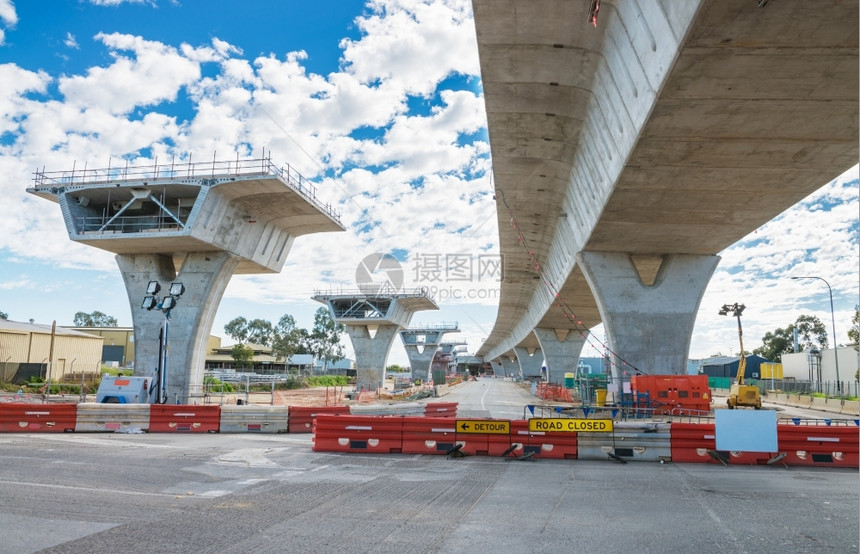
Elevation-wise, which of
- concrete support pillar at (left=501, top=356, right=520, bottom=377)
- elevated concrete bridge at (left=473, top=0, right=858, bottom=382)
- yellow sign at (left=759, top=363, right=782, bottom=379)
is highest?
elevated concrete bridge at (left=473, top=0, right=858, bottom=382)

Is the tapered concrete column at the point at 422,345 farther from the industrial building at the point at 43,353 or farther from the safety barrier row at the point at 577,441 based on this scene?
the safety barrier row at the point at 577,441

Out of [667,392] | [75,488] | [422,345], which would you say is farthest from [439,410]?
[422,345]

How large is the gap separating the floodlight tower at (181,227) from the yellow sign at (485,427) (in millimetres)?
18311

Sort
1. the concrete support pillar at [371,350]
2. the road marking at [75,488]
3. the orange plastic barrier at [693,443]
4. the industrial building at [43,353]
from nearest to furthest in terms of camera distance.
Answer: the road marking at [75,488] → the orange plastic barrier at [693,443] → the industrial building at [43,353] → the concrete support pillar at [371,350]

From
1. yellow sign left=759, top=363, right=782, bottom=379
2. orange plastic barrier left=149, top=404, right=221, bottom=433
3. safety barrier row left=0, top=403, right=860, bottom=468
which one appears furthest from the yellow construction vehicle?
yellow sign left=759, top=363, right=782, bottom=379

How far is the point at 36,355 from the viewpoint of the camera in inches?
2020

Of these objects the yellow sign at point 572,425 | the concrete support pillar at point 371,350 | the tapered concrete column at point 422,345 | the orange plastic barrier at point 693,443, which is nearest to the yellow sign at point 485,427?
the yellow sign at point 572,425

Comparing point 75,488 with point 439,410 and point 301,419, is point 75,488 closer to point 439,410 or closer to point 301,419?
point 301,419

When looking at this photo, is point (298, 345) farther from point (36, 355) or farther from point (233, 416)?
point (233, 416)

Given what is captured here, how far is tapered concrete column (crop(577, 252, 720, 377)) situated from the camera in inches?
971

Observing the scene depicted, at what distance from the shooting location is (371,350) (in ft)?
219

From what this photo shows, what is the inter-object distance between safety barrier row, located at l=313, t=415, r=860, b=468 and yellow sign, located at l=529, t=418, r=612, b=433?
0.33 feet

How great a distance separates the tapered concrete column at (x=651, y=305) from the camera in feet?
80.9

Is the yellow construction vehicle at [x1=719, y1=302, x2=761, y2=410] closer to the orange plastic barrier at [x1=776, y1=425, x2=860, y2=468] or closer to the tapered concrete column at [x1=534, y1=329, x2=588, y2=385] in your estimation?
the orange plastic barrier at [x1=776, y1=425, x2=860, y2=468]
